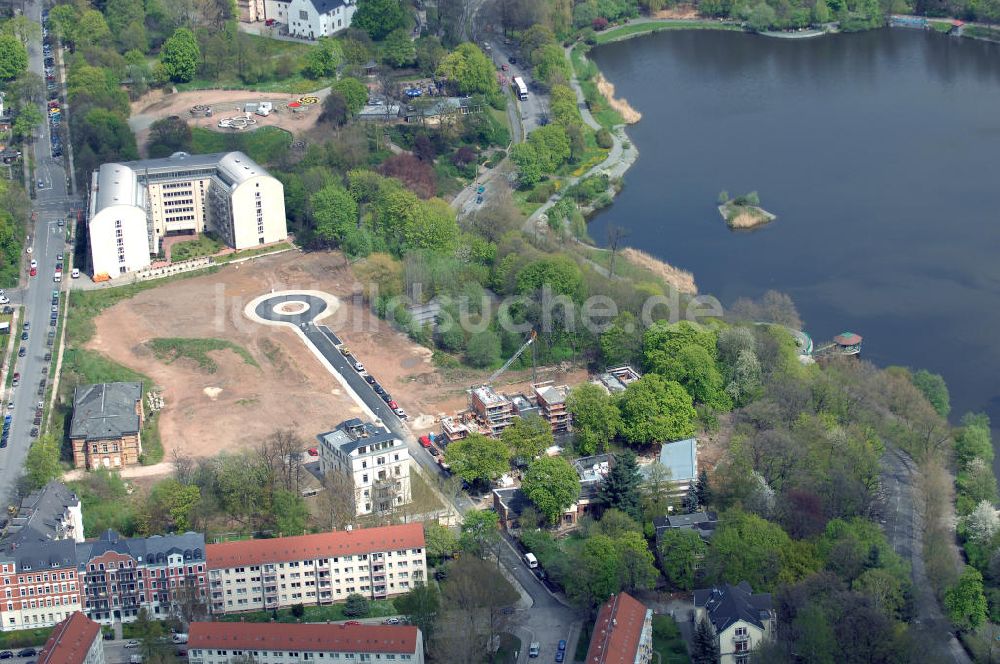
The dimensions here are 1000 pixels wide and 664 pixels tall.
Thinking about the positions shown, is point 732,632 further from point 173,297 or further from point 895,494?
point 173,297

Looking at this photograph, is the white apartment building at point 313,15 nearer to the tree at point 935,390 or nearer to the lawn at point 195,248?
the lawn at point 195,248

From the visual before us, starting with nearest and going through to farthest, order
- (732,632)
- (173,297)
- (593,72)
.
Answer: (732,632)
(173,297)
(593,72)

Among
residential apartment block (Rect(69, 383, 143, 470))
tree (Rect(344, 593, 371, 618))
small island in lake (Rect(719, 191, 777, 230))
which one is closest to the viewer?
tree (Rect(344, 593, 371, 618))

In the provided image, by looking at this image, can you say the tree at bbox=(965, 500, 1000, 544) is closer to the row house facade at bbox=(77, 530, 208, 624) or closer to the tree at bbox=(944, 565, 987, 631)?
the tree at bbox=(944, 565, 987, 631)

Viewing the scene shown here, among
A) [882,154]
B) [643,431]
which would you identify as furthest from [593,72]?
[643,431]

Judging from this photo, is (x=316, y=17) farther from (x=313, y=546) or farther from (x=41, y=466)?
(x=313, y=546)

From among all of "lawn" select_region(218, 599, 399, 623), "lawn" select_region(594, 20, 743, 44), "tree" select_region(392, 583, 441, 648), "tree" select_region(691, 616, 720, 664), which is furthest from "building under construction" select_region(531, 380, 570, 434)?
"lawn" select_region(594, 20, 743, 44)
